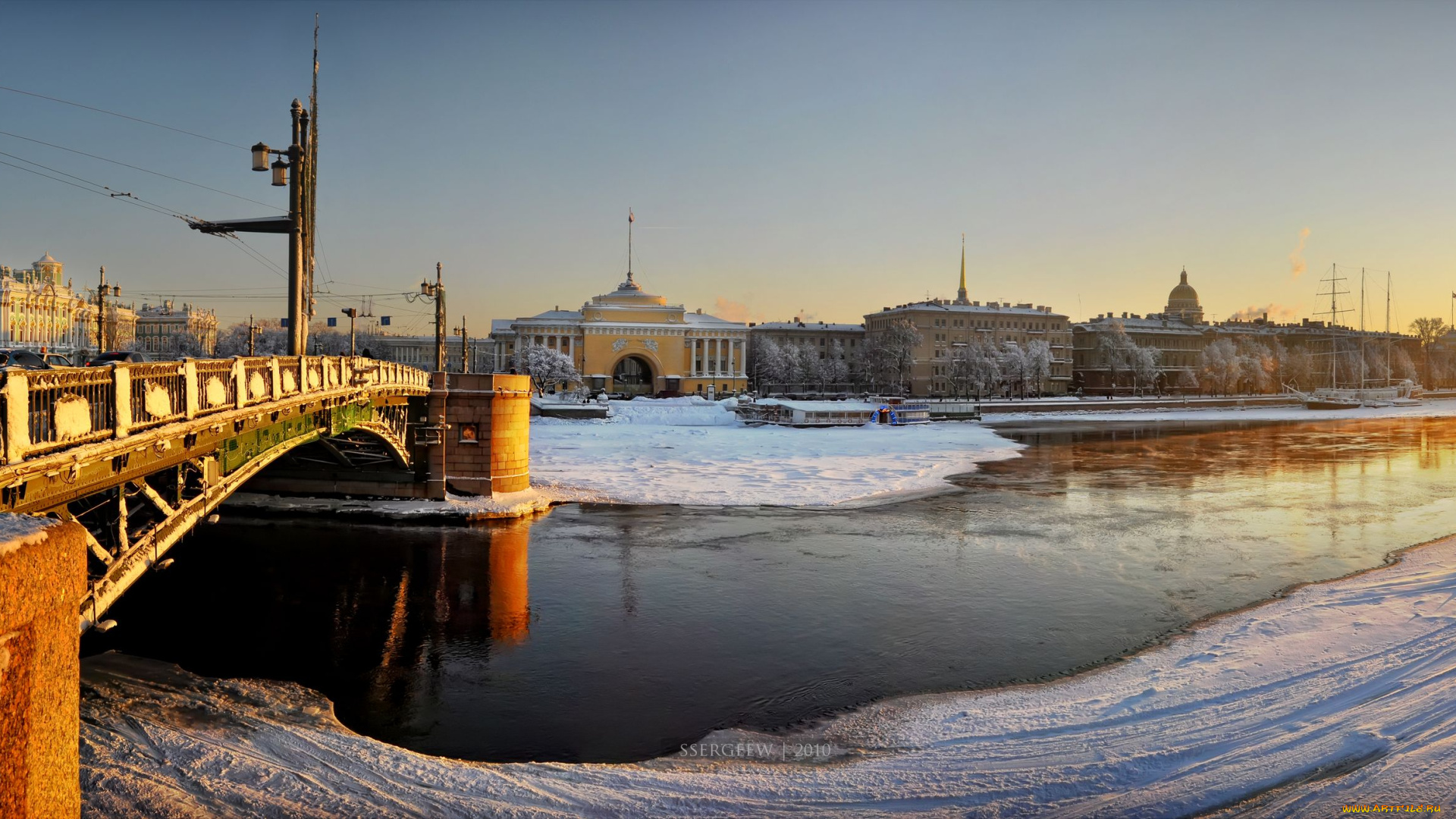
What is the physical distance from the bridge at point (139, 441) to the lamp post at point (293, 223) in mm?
780

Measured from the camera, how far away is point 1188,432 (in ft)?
207

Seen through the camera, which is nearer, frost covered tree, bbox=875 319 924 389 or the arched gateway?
frost covered tree, bbox=875 319 924 389

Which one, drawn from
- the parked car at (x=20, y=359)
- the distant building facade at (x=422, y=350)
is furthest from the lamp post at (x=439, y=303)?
the distant building facade at (x=422, y=350)

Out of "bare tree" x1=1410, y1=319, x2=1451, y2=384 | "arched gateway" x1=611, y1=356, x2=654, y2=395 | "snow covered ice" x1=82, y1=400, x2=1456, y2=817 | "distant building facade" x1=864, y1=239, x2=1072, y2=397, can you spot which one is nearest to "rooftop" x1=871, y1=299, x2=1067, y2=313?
"distant building facade" x1=864, y1=239, x2=1072, y2=397

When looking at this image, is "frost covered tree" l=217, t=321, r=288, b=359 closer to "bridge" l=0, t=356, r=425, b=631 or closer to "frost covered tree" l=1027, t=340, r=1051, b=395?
"frost covered tree" l=1027, t=340, r=1051, b=395

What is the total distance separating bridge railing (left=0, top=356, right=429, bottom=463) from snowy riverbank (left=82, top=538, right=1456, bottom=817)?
3253mm

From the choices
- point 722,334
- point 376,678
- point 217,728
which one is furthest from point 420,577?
point 722,334

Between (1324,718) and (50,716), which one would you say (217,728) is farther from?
(1324,718)

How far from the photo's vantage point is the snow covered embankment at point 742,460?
30.5 metres

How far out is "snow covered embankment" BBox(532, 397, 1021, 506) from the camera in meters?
30.5

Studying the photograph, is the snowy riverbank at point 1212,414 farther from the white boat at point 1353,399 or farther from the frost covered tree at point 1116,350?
the frost covered tree at point 1116,350

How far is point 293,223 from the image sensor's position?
14.7 meters

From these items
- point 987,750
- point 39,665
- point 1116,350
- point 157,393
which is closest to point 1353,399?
point 1116,350

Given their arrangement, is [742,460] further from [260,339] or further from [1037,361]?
[260,339]
